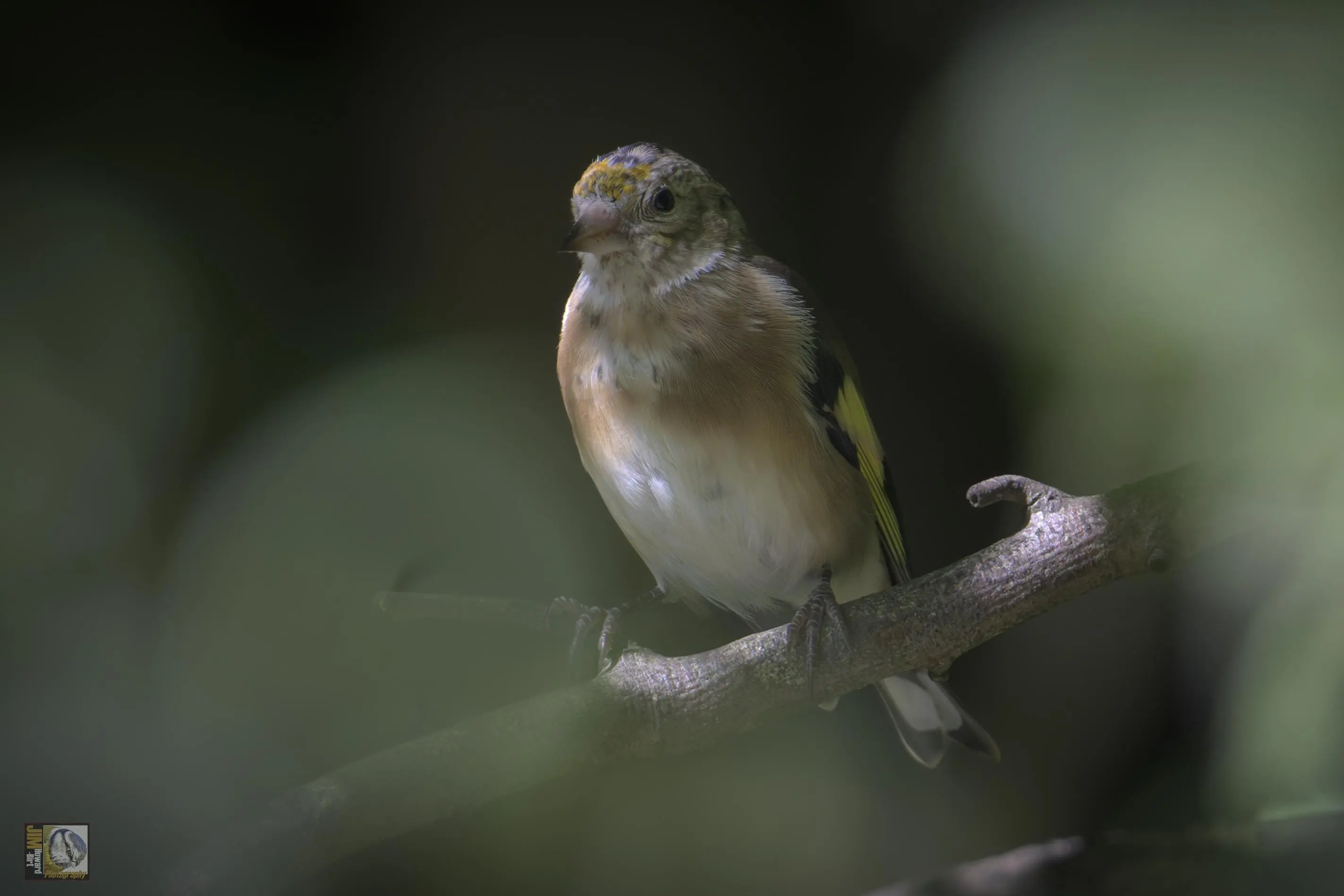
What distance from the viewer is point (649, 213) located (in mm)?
841

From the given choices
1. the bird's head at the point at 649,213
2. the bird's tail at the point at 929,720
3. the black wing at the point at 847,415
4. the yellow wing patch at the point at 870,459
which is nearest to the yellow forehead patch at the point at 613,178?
the bird's head at the point at 649,213

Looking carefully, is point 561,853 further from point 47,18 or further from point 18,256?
point 47,18

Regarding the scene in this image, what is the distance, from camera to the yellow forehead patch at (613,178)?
821 millimetres

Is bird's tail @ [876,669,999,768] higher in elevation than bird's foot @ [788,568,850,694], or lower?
lower

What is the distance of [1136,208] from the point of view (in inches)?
23.9

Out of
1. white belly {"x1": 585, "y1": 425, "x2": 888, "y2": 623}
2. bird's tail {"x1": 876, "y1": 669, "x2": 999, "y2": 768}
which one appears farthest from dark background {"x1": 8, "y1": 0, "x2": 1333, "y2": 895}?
white belly {"x1": 585, "y1": 425, "x2": 888, "y2": 623}

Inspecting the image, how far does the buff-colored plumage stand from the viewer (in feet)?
2.75

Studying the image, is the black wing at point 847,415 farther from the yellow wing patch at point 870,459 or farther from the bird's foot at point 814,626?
the bird's foot at point 814,626

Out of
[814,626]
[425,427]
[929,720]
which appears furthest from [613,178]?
[929,720]

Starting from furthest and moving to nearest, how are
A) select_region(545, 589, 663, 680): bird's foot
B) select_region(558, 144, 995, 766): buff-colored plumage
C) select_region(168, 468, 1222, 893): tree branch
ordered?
1. select_region(545, 589, 663, 680): bird's foot
2. select_region(558, 144, 995, 766): buff-colored plumage
3. select_region(168, 468, 1222, 893): tree branch

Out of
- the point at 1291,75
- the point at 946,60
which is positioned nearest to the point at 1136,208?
the point at 1291,75

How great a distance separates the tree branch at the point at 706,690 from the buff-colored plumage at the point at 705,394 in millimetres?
118

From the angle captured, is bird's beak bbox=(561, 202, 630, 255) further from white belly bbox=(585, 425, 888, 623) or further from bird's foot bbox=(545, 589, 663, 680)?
bird's foot bbox=(545, 589, 663, 680)

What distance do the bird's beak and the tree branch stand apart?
0.31 meters
